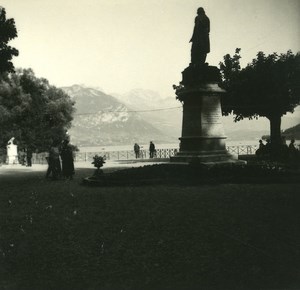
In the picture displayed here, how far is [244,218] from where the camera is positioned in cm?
885

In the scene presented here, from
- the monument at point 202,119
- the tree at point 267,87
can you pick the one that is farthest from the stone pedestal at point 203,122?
the tree at point 267,87

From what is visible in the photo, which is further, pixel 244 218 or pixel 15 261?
pixel 244 218

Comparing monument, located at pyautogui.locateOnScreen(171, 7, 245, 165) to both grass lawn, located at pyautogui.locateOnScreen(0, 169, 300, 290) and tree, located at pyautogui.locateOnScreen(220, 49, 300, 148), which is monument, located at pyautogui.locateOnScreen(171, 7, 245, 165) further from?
tree, located at pyautogui.locateOnScreen(220, 49, 300, 148)

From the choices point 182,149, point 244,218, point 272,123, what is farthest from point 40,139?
point 244,218

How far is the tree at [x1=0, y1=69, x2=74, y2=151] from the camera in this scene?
150 ft

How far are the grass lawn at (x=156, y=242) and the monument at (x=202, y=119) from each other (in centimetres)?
516

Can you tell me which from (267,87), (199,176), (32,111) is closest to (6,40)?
(199,176)

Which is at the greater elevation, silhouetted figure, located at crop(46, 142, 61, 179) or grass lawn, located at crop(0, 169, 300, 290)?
silhouetted figure, located at crop(46, 142, 61, 179)

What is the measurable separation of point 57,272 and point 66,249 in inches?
34.4

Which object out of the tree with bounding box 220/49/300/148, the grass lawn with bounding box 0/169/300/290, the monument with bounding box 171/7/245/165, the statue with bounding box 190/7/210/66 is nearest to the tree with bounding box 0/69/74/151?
the tree with bounding box 220/49/300/148

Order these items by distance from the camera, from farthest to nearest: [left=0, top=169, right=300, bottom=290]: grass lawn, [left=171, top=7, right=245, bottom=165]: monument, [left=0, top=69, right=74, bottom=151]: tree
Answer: [left=0, top=69, right=74, bottom=151]: tree, [left=171, top=7, right=245, bottom=165]: monument, [left=0, top=169, right=300, bottom=290]: grass lawn

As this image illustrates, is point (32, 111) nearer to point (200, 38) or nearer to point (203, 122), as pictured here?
point (200, 38)

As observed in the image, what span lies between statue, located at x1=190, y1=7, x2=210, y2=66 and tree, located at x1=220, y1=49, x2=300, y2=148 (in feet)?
50.7

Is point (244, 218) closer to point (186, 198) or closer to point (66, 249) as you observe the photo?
point (186, 198)
